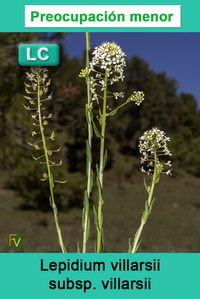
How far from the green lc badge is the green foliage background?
322cm

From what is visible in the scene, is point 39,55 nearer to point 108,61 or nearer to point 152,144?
point 108,61

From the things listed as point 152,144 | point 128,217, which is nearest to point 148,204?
point 152,144

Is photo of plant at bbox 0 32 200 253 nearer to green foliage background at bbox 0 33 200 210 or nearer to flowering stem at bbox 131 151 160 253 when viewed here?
green foliage background at bbox 0 33 200 210

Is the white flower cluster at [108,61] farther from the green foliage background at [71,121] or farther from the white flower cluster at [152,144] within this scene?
the green foliage background at [71,121]

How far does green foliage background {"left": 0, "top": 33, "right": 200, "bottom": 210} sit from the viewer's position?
655cm

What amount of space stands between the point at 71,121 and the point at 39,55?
5566mm

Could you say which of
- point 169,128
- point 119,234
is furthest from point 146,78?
point 119,234

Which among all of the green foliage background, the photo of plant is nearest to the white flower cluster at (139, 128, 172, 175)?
the photo of plant

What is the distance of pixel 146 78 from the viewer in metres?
9.10

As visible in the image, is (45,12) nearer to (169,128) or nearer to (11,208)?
(169,128)

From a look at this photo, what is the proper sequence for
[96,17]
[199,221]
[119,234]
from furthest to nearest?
1. [199,221]
2. [119,234]
3. [96,17]

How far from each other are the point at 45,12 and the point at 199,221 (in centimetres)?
868

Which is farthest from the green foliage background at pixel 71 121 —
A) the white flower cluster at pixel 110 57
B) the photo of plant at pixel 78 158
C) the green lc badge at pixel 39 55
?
the white flower cluster at pixel 110 57
